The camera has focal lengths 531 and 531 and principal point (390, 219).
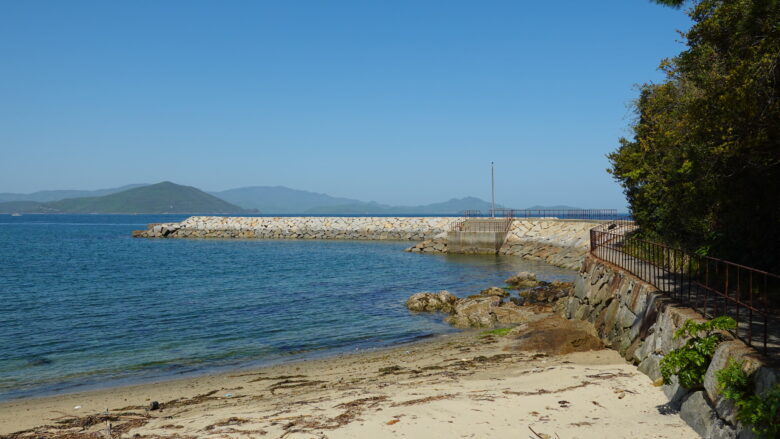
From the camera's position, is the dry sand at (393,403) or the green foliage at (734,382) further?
the dry sand at (393,403)

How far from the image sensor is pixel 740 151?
33.7ft

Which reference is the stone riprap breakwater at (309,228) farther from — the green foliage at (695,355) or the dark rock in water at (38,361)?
the green foliage at (695,355)

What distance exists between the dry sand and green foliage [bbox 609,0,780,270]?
4.14 m

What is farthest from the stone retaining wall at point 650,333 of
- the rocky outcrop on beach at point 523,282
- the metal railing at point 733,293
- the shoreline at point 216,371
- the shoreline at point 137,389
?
the rocky outcrop on beach at point 523,282

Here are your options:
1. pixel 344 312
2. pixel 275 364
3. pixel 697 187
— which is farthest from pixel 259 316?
pixel 697 187

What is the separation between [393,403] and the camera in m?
9.45

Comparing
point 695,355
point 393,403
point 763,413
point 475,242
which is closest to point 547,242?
point 475,242

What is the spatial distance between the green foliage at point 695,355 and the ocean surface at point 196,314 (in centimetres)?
1042

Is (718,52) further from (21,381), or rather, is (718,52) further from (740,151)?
(21,381)

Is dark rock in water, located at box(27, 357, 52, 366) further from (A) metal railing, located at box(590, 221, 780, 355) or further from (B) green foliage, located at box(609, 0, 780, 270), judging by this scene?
(B) green foliage, located at box(609, 0, 780, 270)

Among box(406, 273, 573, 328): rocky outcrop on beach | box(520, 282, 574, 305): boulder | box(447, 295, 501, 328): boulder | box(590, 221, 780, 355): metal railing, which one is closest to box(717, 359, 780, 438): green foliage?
box(590, 221, 780, 355): metal railing

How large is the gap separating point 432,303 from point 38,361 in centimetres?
1401

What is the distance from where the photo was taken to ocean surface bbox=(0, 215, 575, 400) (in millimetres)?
15250

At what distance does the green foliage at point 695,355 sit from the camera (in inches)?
307
